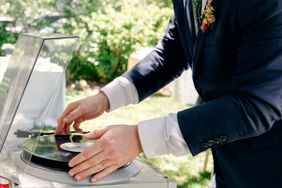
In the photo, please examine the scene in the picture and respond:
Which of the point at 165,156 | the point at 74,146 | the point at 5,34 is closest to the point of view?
the point at 74,146

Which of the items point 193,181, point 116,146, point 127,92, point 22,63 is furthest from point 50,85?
point 193,181

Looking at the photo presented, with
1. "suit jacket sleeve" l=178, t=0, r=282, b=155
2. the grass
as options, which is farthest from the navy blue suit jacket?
the grass

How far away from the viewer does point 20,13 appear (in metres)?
5.45

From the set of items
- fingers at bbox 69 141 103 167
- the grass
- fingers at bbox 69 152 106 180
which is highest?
fingers at bbox 69 141 103 167

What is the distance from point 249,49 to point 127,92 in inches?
17.2

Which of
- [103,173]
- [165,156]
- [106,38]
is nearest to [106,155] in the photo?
[103,173]

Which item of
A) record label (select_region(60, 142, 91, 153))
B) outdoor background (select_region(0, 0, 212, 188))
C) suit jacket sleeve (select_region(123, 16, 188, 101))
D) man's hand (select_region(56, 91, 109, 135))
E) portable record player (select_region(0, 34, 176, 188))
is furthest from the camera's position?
outdoor background (select_region(0, 0, 212, 188))

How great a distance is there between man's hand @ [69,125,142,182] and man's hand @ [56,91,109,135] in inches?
10.5

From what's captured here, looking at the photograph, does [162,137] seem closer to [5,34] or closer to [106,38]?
[5,34]

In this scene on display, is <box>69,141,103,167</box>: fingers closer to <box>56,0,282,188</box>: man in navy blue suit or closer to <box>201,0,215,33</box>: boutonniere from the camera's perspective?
<box>56,0,282,188</box>: man in navy blue suit

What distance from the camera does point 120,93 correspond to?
126cm

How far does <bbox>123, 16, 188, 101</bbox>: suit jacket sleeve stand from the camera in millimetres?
1299

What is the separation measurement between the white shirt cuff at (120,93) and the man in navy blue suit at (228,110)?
234mm

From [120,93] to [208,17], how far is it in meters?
0.34
